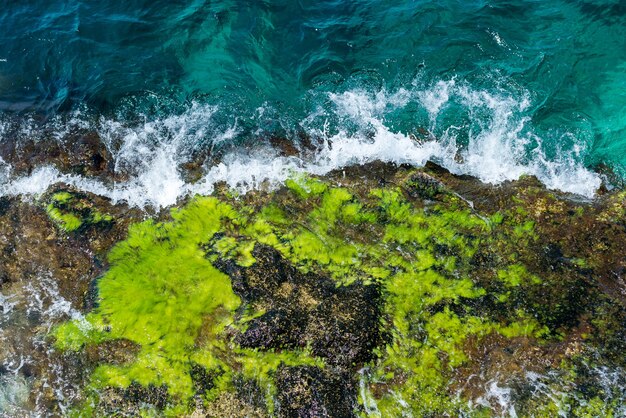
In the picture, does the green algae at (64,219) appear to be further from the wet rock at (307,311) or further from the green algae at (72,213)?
the wet rock at (307,311)

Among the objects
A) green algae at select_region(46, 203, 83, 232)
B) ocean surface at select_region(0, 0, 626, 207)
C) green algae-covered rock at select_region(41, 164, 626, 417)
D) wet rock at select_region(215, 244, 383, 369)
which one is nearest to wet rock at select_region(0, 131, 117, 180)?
ocean surface at select_region(0, 0, 626, 207)

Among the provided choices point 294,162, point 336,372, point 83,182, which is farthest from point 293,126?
point 336,372

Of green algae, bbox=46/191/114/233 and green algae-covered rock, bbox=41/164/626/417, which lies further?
green algae, bbox=46/191/114/233

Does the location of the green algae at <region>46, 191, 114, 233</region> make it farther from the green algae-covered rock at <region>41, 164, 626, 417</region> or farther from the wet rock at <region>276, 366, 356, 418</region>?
the wet rock at <region>276, 366, 356, 418</region>

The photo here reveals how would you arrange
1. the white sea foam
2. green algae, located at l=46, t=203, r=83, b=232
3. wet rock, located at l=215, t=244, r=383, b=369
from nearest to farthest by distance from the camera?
1. wet rock, located at l=215, t=244, r=383, b=369
2. green algae, located at l=46, t=203, r=83, b=232
3. the white sea foam

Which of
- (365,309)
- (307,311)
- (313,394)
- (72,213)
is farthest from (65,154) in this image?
(313,394)

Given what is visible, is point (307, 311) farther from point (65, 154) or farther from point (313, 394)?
point (65, 154)

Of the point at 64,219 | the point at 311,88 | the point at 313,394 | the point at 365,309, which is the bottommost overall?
the point at 313,394
